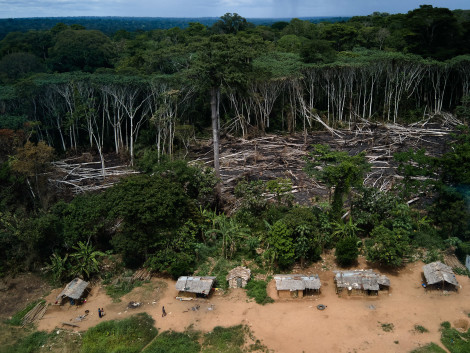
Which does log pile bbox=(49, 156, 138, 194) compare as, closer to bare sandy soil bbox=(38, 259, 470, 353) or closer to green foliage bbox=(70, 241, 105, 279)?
green foliage bbox=(70, 241, 105, 279)

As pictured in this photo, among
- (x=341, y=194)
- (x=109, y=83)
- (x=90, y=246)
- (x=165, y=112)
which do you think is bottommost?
(x=90, y=246)

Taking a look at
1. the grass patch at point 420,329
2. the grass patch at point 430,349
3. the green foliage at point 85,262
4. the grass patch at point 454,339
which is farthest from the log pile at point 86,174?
the grass patch at point 454,339

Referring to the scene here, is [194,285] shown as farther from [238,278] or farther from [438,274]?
[438,274]

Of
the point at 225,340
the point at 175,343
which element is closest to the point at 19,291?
the point at 175,343

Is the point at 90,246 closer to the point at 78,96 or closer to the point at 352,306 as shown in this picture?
the point at 352,306

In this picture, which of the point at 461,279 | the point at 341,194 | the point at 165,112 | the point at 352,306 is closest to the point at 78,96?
the point at 165,112

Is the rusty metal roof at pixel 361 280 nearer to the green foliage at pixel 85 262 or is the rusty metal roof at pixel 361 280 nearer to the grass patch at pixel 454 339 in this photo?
the grass patch at pixel 454 339
